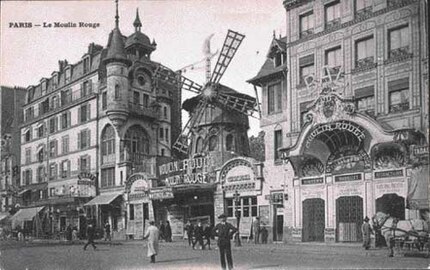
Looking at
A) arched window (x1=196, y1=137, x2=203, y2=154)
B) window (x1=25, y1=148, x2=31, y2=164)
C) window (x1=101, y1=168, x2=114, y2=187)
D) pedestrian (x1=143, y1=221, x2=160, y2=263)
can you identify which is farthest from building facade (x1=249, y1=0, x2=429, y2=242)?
window (x1=25, y1=148, x2=31, y2=164)

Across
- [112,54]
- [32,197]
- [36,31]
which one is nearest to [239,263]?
[36,31]

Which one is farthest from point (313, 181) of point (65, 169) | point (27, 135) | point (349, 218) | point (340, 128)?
point (27, 135)

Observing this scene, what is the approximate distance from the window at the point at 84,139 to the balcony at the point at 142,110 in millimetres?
4492

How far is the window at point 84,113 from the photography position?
41231mm

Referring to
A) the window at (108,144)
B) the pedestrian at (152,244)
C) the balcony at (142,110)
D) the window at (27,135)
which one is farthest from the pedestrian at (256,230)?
the window at (27,135)

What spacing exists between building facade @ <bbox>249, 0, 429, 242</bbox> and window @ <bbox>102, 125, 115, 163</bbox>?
50.6ft

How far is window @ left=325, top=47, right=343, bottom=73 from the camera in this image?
75.8 ft

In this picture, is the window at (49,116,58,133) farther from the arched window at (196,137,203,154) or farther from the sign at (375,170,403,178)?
the sign at (375,170,403,178)

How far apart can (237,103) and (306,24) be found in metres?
10.4

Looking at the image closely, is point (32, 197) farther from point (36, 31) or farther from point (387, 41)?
point (387, 41)

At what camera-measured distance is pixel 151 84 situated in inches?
1604

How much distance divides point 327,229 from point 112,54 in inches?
792

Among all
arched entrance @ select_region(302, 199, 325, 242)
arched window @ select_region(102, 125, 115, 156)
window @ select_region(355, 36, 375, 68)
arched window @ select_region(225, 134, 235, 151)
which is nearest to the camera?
window @ select_region(355, 36, 375, 68)

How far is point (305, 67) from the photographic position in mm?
24766
